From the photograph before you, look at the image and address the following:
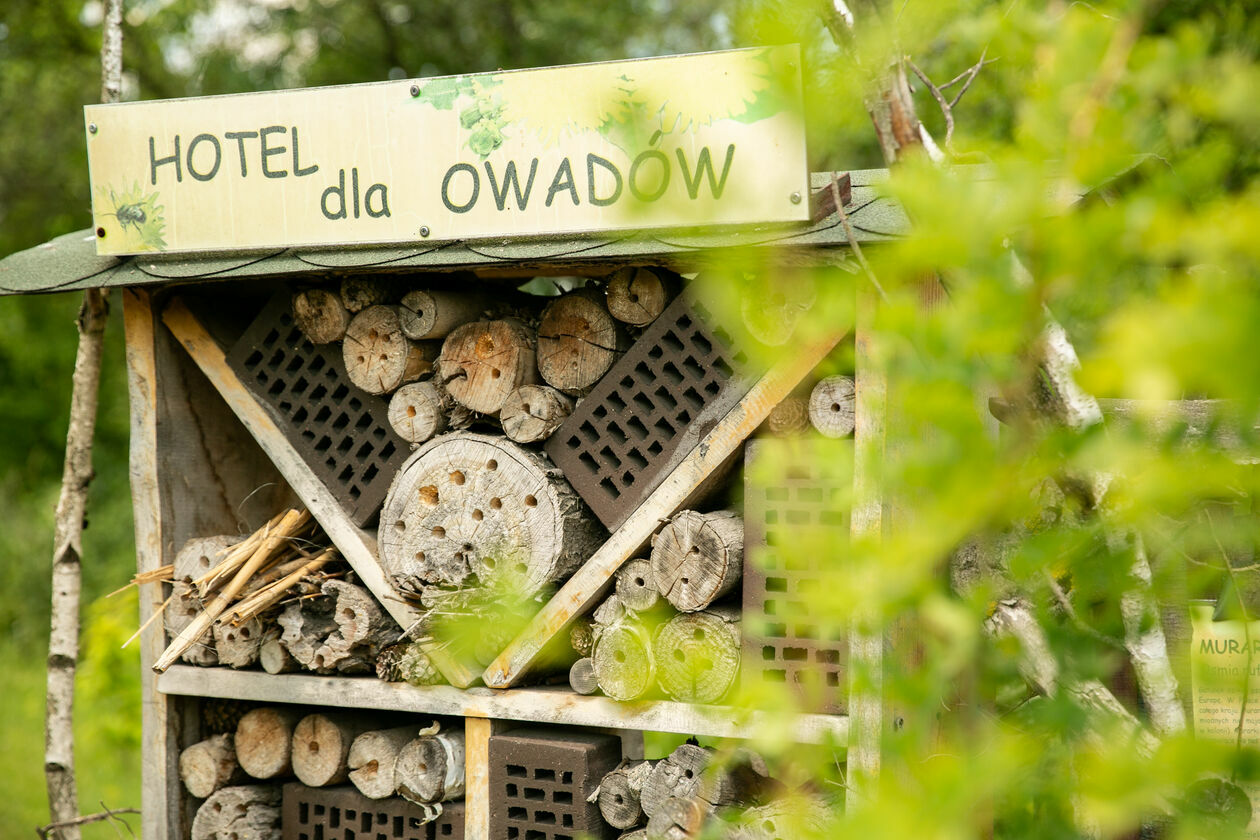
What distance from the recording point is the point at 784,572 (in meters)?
2.74

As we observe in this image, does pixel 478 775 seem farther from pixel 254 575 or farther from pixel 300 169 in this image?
pixel 300 169

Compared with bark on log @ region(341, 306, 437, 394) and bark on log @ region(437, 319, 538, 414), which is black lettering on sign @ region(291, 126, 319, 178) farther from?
bark on log @ region(437, 319, 538, 414)

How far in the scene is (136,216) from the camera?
310 cm

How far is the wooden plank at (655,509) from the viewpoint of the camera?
108 inches

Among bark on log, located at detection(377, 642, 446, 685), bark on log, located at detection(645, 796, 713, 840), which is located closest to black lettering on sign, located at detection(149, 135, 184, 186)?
bark on log, located at detection(377, 642, 446, 685)

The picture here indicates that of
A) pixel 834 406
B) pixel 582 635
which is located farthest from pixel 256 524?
pixel 834 406

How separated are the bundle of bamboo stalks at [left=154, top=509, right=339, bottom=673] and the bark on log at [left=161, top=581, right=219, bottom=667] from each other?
39 mm

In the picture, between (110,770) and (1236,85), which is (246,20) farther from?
(1236,85)

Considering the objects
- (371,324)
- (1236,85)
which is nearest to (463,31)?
(371,324)

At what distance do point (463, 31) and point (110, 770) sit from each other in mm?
5908

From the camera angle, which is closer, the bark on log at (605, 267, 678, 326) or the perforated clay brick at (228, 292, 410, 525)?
the bark on log at (605, 267, 678, 326)

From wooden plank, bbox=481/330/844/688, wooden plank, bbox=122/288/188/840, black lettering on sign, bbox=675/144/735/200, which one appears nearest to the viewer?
black lettering on sign, bbox=675/144/735/200

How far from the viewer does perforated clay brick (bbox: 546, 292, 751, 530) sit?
290 cm

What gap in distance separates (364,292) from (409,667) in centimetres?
106
